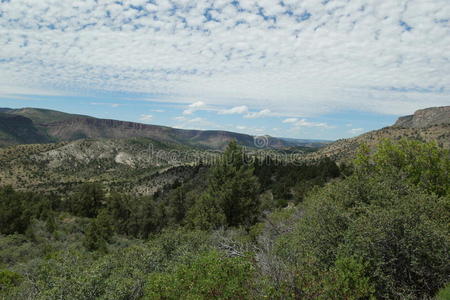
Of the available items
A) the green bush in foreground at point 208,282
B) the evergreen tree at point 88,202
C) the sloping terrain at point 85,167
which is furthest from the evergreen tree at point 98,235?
the sloping terrain at point 85,167

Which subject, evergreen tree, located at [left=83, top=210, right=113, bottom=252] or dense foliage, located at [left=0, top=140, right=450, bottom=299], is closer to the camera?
dense foliage, located at [left=0, top=140, right=450, bottom=299]

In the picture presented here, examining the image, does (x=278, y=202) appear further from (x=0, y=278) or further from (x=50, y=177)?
(x=50, y=177)

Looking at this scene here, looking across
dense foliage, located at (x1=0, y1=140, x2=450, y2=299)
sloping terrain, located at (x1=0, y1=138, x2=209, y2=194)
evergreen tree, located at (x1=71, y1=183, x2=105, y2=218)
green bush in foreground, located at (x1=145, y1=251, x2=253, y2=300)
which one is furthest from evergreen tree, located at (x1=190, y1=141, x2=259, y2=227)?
A: sloping terrain, located at (x1=0, y1=138, x2=209, y2=194)

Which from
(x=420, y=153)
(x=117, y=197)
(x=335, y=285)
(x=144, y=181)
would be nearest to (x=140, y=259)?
(x=335, y=285)

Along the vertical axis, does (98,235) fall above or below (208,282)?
below

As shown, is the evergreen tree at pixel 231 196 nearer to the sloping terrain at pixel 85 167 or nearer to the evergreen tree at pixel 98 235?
the evergreen tree at pixel 98 235

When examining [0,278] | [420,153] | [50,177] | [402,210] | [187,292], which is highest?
[420,153]

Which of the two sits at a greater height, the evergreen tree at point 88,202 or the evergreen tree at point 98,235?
the evergreen tree at point 98,235

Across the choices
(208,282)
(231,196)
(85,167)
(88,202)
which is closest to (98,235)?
(231,196)

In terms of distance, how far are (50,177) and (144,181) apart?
141 ft

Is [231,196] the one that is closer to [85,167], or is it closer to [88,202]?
[88,202]

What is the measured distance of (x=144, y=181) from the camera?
115938mm

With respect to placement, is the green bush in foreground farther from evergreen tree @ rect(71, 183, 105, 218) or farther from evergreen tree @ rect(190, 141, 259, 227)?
evergreen tree @ rect(71, 183, 105, 218)

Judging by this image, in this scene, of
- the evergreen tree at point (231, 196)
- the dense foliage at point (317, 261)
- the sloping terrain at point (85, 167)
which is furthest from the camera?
the sloping terrain at point (85, 167)
